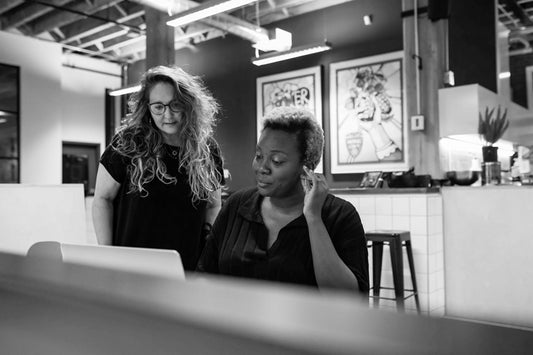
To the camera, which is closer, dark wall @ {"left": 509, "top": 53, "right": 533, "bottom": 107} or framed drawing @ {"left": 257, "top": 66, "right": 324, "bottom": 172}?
framed drawing @ {"left": 257, "top": 66, "right": 324, "bottom": 172}

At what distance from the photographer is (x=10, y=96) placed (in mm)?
8438

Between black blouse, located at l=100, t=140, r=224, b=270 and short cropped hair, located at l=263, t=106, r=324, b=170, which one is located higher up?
short cropped hair, located at l=263, t=106, r=324, b=170

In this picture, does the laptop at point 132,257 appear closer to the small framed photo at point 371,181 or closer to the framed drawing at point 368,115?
the small framed photo at point 371,181

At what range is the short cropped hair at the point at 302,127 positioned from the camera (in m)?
1.50

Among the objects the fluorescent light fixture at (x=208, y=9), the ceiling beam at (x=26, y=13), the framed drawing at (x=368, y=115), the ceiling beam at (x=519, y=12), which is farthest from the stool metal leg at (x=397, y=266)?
the ceiling beam at (x=26, y=13)

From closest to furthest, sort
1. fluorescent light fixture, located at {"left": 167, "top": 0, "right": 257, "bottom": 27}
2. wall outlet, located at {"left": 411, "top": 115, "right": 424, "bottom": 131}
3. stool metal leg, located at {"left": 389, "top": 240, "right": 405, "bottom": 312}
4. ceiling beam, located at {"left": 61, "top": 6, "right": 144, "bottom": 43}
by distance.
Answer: stool metal leg, located at {"left": 389, "top": 240, "right": 405, "bottom": 312} < fluorescent light fixture, located at {"left": 167, "top": 0, "right": 257, "bottom": 27} < wall outlet, located at {"left": 411, "top": 115, "right": 424, "bottom": 131} < ceiling beam, located at {"left": 61, "top": 6, "right": 144, "bottom": 43}

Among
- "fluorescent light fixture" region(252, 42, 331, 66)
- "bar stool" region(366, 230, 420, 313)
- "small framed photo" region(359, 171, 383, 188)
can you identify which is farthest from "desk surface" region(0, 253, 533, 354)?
"fluorescent light fixture" region(252, 42, 331, 66)

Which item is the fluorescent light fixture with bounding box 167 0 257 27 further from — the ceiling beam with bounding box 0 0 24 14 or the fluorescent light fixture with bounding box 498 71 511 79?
the fluorescent light fixture with bounding box 498 71 511 79

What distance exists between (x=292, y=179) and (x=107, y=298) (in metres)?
1.19

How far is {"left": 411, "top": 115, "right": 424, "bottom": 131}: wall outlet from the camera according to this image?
539 cm

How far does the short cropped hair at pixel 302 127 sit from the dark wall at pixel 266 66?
18.1ft

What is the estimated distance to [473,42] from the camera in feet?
21.6

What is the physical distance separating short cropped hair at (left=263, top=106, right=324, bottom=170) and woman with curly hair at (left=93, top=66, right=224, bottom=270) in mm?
446

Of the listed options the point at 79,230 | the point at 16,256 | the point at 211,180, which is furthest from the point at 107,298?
the point at 211,180
